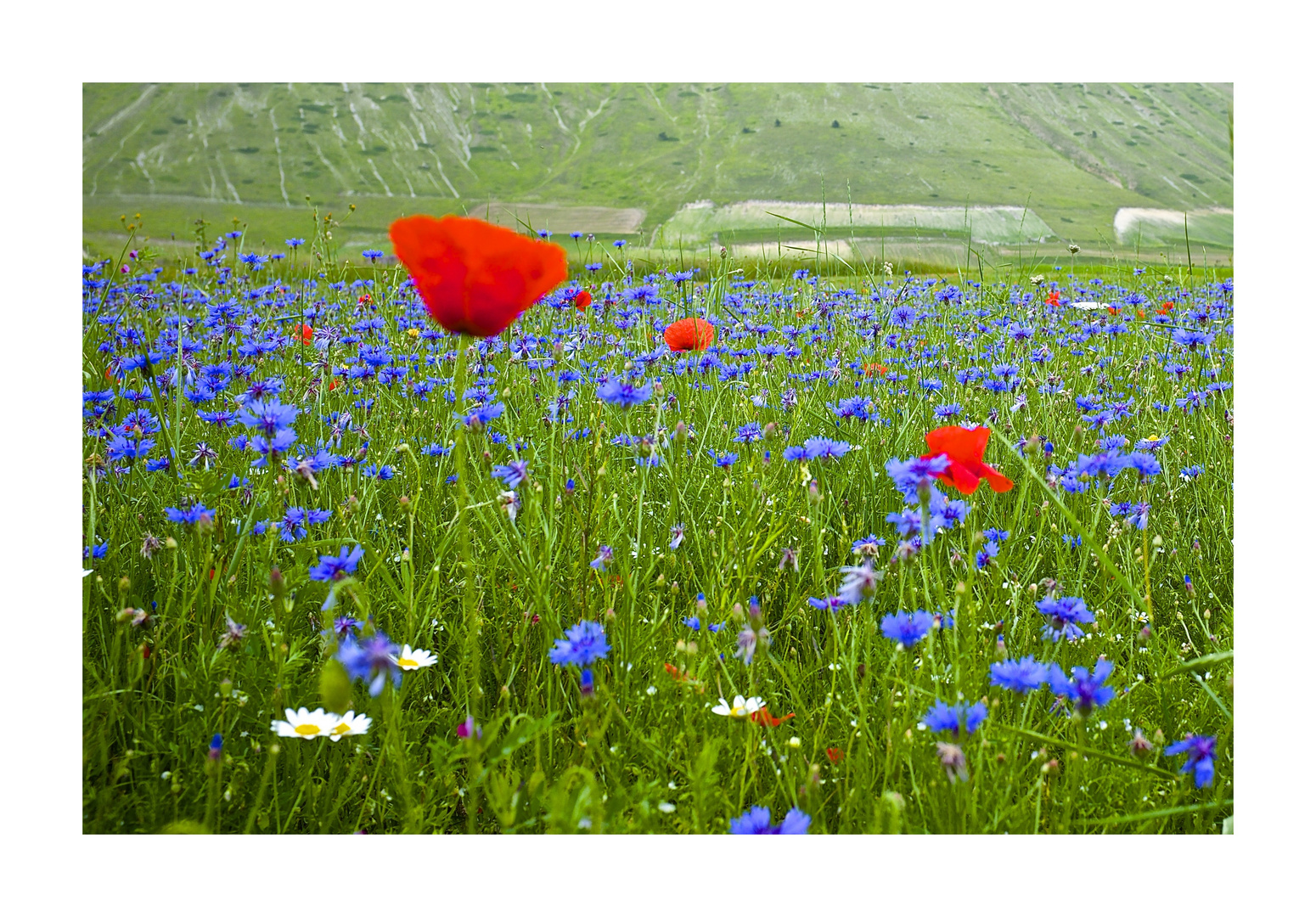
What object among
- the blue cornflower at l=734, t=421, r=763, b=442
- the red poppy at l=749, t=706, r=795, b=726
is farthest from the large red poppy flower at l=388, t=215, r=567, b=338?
the blue cornflower at l=734, t=421, r=763, b=442

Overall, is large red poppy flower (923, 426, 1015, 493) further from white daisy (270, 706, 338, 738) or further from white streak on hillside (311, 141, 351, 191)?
white streak on hillside (311, 141, 351, 191)

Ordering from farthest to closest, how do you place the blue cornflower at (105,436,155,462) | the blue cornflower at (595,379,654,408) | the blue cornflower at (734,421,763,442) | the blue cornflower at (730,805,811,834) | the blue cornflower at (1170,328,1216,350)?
the blue cornflower at (1170,328,1216,350), the blue cornflower at (734,421,763,442), the blue cornflower at (105,436,155,462), the blue cornflower at (595,379,654,408), the blue cornflower at (730,805,811,834)

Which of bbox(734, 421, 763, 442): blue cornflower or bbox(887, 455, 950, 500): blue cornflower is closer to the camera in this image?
bbox(887, 455, 950, 500): blue cornflower

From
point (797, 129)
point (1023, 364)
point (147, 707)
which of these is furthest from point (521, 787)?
point (1023, 364)

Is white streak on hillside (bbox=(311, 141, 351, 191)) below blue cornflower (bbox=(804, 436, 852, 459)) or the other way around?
the other way around

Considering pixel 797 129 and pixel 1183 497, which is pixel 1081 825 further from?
pixel 797 129

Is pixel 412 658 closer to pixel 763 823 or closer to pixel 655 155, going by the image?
pixel 763 823

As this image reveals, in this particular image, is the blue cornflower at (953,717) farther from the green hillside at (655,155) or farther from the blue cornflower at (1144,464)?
the green hillside at (655,155)
